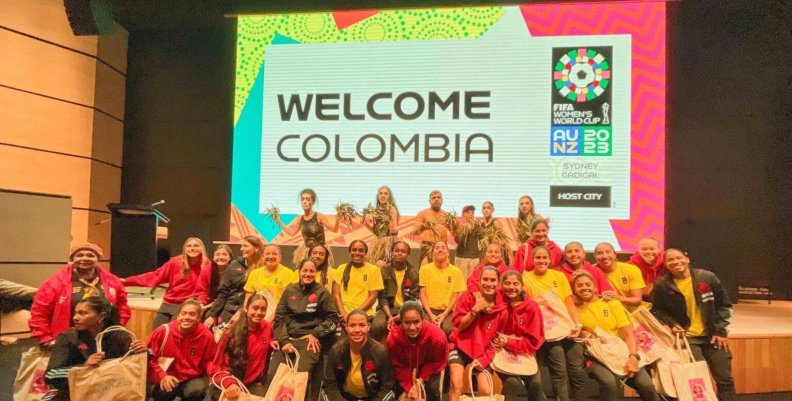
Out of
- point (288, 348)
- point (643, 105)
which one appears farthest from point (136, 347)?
point (643, 105)

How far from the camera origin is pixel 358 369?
10.3 feet

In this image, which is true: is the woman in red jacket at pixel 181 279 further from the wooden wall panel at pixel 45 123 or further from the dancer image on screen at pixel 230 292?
the wooden wall panel at pixel 45 123

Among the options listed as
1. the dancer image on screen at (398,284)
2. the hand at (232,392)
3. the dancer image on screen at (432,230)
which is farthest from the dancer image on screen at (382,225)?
the hand at (232,392)

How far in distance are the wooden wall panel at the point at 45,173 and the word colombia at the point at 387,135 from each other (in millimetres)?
3141

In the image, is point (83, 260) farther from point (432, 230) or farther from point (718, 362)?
point (718, 362)

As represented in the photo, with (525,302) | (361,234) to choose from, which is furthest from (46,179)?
(525,302)

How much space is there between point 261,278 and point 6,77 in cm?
498

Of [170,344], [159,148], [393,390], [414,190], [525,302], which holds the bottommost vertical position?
[393,390]

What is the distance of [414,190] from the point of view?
646 cm

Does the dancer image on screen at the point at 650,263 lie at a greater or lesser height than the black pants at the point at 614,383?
greater

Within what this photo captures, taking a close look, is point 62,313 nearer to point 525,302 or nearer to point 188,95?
point 525,302

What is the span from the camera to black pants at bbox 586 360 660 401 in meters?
3.30

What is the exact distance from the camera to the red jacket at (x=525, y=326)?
131 inches

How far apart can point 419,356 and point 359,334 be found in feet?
1.34
